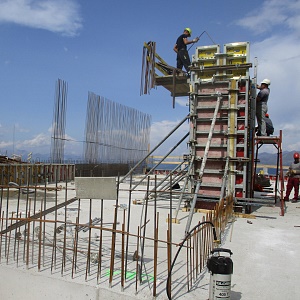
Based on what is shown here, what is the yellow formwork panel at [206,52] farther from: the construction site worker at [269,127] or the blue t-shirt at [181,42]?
the construction site worker at [269,127]

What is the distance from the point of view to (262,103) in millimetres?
9258

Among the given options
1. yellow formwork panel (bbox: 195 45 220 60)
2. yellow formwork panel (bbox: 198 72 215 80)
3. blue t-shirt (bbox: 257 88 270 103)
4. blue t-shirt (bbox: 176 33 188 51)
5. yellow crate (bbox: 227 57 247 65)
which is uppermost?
blue t-shirt (bbox: 176 33 188 51)

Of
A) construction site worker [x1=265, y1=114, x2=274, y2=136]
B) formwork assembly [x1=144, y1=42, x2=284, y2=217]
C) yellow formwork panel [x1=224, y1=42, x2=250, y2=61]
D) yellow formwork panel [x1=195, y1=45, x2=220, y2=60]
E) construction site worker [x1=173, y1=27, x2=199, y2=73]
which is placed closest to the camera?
formwork assembly [x1=144, y1=42, x2=284, y2=217]

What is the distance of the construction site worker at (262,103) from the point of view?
9156 mm

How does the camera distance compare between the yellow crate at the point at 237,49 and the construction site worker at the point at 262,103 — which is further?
the construction site worker at the point at 262,103

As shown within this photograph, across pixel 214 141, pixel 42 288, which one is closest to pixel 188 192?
pixel 214 141

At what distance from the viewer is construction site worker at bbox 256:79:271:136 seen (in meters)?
9.16

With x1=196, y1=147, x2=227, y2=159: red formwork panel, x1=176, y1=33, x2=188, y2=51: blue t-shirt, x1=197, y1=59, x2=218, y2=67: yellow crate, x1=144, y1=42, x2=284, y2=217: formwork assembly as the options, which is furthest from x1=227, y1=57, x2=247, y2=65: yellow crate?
x1=196, y1=147, x2=227, y2=159: red formwork panel

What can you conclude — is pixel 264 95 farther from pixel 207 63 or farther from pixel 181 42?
pixel 181 42

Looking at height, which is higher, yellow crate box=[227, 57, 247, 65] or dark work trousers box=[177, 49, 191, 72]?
dark work trousers box=[177, 49, 191, 72]

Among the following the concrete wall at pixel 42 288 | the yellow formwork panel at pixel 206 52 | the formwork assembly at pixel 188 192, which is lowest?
the concrete wall at pixel 42 288

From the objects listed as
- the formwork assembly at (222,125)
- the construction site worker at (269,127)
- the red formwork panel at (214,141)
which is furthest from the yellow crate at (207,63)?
the construction site worker at (269,127)

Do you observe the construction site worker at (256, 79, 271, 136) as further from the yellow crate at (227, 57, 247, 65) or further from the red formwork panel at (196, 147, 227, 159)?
the red formwork panel at (196, 147, 227, 159)

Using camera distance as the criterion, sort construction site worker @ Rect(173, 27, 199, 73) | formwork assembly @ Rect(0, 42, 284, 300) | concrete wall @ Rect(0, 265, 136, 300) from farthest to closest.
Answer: construction site worker @ Rect(173, 27, 199, 73) < formwork assembly @ Rect(0, 42, 284, 300) < concrete wall @ Rect(0, 265, 136, 300)
